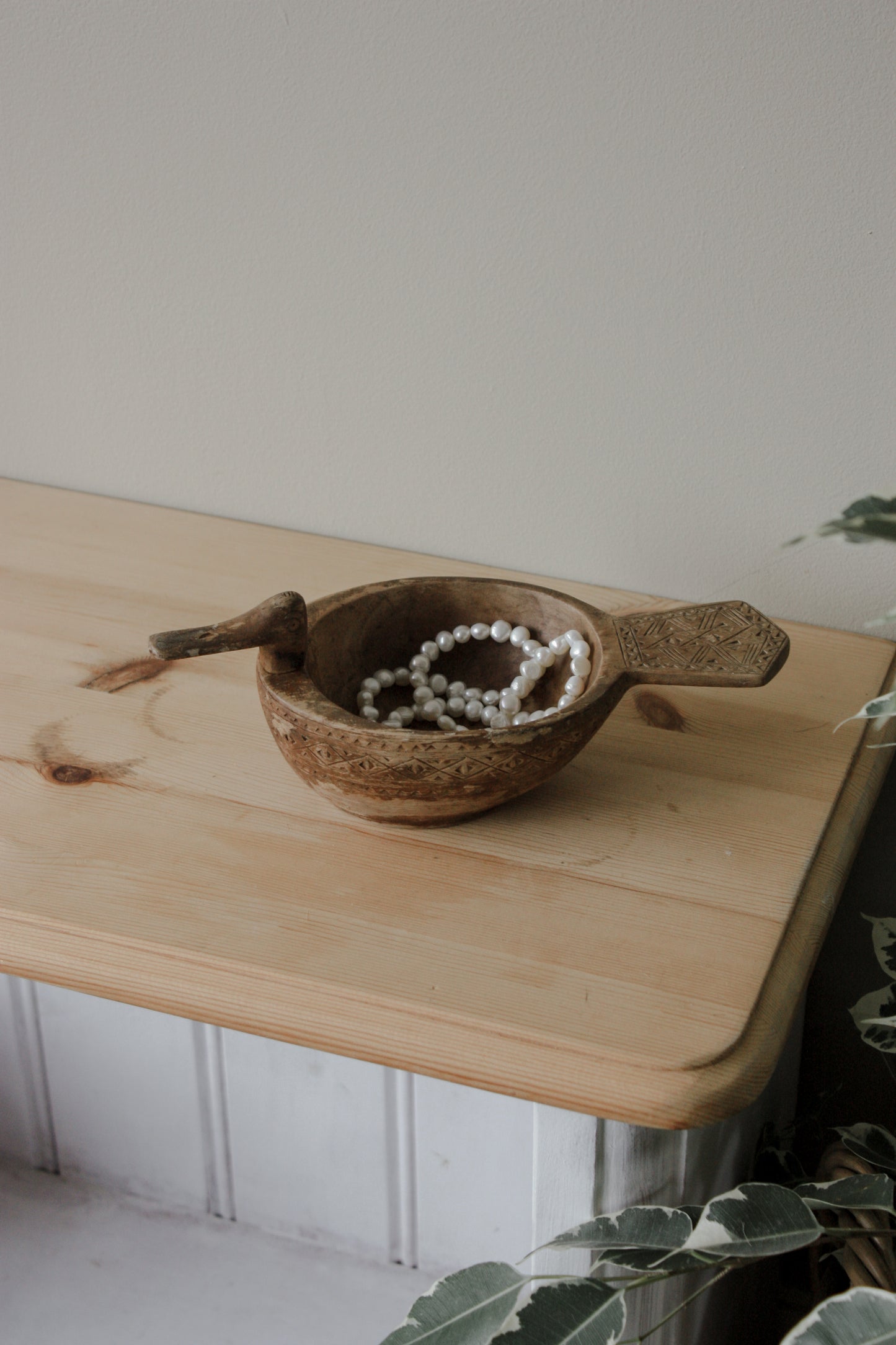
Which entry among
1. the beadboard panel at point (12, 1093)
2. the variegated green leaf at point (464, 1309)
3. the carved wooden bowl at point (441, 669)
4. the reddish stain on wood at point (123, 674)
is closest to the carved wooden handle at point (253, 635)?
the carved wooden bowl at point (441, 669)

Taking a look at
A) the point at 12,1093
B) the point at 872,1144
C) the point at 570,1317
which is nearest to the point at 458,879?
the point at 570,1317

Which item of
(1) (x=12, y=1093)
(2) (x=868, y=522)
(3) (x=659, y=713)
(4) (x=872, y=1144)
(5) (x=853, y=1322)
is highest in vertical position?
(2) (x=868, y=522)

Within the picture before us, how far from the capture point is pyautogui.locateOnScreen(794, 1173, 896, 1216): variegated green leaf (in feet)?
1.57

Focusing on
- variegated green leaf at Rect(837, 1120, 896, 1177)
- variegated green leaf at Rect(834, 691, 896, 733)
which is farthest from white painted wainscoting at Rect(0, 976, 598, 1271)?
variegated green leaf at Rect(834, 691, 896, 733)

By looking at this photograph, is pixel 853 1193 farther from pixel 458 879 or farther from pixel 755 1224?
pixel 458 879

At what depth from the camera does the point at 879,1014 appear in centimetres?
63

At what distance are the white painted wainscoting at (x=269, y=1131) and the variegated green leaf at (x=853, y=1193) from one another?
0.27 metres

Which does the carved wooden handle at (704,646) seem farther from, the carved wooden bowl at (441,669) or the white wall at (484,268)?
the white wall at (484,268)

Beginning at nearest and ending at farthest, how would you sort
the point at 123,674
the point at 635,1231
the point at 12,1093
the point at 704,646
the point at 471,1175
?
the point at 635,1231 < the point at 704,646 < the point at 123,674 < the point at 471,1175 < the point at 12,1093

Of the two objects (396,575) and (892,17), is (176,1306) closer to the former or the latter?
(396,575)

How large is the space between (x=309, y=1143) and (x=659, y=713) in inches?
19.8

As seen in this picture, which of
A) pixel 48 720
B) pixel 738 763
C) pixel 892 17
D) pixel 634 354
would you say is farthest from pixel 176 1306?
pixel 892 17

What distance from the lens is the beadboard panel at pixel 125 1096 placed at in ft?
3.07

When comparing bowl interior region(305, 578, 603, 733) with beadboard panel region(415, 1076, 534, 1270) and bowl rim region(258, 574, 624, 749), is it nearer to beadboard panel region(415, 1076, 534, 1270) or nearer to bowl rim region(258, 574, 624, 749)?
bowl rim region(258, 574, 624, 749)
